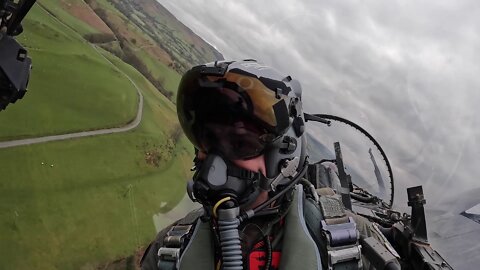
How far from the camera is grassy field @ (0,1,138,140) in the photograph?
5484 mm

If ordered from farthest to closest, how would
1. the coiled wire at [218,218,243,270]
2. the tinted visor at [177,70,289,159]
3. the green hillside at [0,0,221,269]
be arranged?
the green hillside at [0,0,221,269] → the tinted visor at [177,70,289,159] → the coiled wire at [218,218,243,270]

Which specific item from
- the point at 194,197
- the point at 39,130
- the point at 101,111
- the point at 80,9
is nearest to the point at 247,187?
the point at 194,197

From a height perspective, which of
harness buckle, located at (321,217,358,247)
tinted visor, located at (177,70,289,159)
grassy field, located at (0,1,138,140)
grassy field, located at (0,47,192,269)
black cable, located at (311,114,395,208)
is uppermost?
black cable, located at (311,114,395,208)

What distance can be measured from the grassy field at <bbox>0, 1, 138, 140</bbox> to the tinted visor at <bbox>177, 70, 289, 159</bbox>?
4.38 m

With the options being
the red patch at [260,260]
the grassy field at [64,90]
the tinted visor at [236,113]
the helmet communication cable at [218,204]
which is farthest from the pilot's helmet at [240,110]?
the grassy field at [64,90]

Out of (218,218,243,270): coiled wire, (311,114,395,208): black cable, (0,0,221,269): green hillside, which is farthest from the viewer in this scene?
(0,0,221,269): green hillside

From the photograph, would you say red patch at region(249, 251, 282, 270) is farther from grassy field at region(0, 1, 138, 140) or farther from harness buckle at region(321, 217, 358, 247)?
grassy field at region(0, 1, 138, 140)

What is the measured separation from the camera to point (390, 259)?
1.40 m

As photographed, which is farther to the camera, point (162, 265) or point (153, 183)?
point (153, 183)

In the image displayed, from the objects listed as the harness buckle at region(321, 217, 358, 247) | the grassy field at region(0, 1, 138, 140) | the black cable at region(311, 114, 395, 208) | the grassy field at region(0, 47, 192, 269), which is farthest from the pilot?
the grassy field at region(0, 1, 138, 140)

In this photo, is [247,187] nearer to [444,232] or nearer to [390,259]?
[390,259]

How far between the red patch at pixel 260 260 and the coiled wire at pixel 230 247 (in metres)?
0.20

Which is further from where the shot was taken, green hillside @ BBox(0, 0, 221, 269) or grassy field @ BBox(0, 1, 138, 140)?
grassy field @ BBox(0, 1, 138, 140)

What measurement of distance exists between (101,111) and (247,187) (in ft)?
17.5
